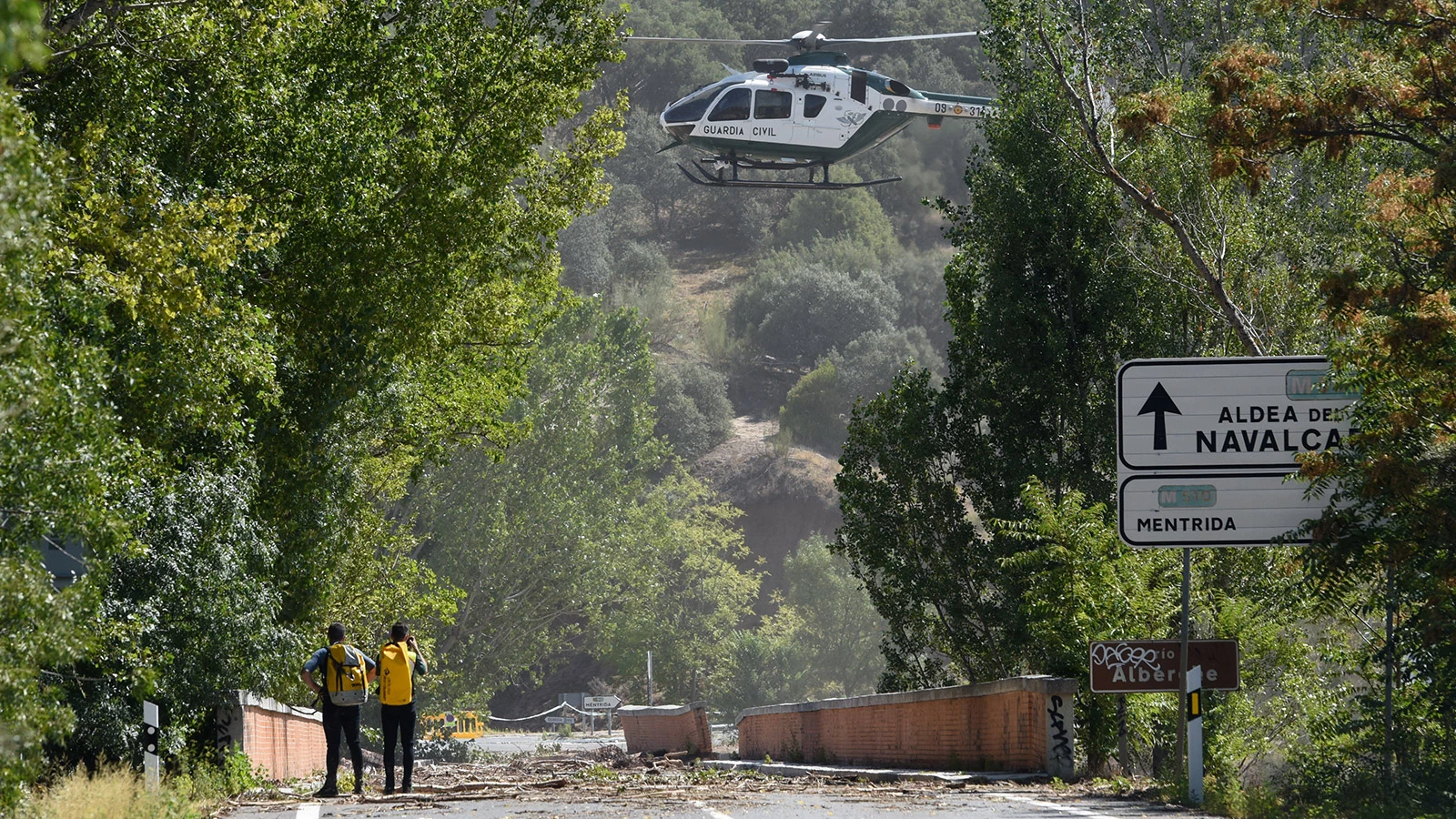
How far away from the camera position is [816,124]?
48062 millimetres

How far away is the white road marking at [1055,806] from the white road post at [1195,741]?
3.35ft

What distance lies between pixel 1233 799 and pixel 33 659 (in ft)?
26.2

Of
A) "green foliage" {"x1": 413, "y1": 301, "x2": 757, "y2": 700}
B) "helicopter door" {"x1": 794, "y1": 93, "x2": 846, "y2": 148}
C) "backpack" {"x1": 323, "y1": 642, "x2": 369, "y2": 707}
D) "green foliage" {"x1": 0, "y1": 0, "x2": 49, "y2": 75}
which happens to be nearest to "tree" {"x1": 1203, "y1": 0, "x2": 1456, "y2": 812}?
"backpack" {"x1": 323, "y1": 642, "x2": 369, "y2": 707}

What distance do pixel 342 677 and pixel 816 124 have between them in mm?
36067

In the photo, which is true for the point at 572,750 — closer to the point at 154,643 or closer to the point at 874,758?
the point at 874,758

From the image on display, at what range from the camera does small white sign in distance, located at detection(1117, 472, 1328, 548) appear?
12.6 m

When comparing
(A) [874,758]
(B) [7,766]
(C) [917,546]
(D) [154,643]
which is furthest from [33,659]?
(C) [917,546]

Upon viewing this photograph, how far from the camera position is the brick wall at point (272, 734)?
15.7 metres

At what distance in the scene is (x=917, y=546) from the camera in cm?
2459

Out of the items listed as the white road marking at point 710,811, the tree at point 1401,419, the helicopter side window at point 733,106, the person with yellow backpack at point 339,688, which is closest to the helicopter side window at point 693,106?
the helicopter side window at point 733,106

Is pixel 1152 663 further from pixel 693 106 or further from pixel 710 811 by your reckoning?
pixel 693 106

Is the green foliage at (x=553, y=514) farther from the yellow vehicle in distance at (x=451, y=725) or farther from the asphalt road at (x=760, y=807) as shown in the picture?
the asphalt road at (x=760, y=807)

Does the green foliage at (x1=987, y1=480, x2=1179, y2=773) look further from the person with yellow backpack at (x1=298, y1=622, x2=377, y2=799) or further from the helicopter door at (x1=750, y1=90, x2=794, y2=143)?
the helicopter door at (x1=750, y1=90, x2=794, y2=143)

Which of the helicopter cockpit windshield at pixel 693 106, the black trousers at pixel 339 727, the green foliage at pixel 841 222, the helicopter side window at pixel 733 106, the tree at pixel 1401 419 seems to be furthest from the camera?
the green foliage at pixel 841 222
